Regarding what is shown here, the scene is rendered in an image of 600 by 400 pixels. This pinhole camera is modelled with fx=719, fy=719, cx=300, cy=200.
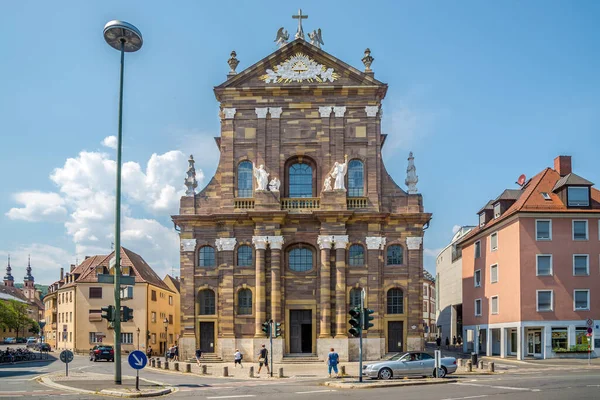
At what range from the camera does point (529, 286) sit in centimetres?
4950

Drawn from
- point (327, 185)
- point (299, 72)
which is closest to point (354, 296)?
point (327, 185)

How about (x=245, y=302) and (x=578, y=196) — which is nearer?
(x=578, y=196)

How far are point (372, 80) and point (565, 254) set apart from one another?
18.2m

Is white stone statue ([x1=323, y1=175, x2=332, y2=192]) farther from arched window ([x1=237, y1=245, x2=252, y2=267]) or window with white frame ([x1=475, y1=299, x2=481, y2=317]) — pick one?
window with white frame ([x1=475, y1=299, x2=481, y2=317])

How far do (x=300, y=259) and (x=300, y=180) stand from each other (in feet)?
19.0

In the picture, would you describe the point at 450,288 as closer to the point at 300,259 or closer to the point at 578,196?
the point at 578,196

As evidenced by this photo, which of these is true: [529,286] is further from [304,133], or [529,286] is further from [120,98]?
[120,98]

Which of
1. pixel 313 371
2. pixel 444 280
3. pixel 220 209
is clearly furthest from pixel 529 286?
pixel 444 280

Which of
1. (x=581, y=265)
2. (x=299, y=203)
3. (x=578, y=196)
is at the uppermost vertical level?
(x=578, y=196)

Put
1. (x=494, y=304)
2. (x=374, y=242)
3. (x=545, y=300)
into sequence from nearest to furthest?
(x=545, y=300), (x=374, y=242), (x=494, y=304)

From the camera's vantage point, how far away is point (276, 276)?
50344 millimetres

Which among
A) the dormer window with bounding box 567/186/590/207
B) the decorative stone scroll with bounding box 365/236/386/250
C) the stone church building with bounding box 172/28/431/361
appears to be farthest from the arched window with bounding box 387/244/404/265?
the dormer window with bounding box 567/186/590/207

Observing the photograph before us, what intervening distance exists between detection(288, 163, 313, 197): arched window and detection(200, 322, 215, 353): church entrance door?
1110 centimetres

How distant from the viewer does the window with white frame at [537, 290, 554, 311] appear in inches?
1943
